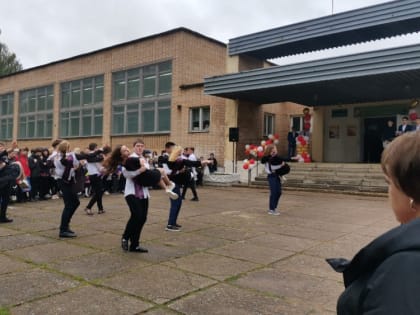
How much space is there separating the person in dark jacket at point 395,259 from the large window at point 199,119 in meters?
20.5

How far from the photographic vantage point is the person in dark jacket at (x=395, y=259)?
111 centimetres

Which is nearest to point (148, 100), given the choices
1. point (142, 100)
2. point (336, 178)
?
point (142, 100)

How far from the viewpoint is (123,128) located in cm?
2627

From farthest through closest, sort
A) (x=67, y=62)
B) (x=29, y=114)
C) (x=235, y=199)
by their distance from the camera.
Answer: (x=29, y=114)
(x=67, y=62)
(x=235, y=199)

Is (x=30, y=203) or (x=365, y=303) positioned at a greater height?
(x=365, y=303)

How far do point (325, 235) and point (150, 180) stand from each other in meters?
3.72

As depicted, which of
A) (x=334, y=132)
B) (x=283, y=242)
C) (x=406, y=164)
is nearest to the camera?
(x=406, y=164)

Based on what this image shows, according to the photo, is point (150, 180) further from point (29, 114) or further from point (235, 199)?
point (29, 114)

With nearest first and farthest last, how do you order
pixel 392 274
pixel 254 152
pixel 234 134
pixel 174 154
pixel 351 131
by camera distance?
1. pixel 392 274
2. pixel 174 154
3. pixel 254 152
4. pixel 234 134
5. pixel 351 131

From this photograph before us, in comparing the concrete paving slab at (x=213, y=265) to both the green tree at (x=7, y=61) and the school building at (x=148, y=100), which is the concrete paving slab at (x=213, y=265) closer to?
the school building at (x=148, y=100)

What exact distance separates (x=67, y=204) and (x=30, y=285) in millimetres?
2775

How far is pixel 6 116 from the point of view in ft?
120

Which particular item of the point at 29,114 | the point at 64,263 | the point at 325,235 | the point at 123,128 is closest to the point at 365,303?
the point at 64,263

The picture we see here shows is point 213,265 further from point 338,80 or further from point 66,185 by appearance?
point 338,80
